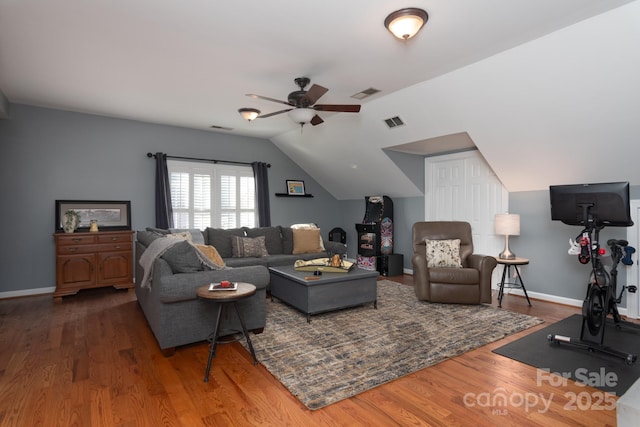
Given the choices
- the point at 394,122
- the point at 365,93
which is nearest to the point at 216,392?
the point at 365,93

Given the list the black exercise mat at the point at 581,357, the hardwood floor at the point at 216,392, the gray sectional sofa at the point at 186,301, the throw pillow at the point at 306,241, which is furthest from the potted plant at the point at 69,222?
the black exercise mat at the point at 581,357

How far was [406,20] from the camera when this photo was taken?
8.44ft

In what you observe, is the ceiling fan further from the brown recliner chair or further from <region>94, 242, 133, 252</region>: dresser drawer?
<region>94, 242, 133, 252</region>: dresser drawer

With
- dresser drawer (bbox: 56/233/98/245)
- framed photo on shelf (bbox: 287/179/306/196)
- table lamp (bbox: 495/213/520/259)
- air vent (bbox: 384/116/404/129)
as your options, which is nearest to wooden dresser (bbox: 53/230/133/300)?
dresser drawer (bbox: 56/233/98/245)

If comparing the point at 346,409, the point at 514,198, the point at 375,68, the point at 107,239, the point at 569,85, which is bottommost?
the point at 346,409

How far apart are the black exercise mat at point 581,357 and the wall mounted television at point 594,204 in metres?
1.13

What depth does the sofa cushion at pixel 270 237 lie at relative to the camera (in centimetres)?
589

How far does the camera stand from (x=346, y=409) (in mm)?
2158

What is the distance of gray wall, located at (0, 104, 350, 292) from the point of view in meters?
4.98

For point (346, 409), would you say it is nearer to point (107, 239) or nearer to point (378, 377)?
point (378, 377)

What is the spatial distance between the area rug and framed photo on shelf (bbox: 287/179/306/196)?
339 centimetres

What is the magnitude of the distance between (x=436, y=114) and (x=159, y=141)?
4689 mm

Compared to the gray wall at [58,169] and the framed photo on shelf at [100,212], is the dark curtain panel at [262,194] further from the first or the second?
the framed photo on shelf at [100,212]

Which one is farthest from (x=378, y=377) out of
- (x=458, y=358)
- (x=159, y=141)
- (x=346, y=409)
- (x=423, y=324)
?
(x=159, y=141)
